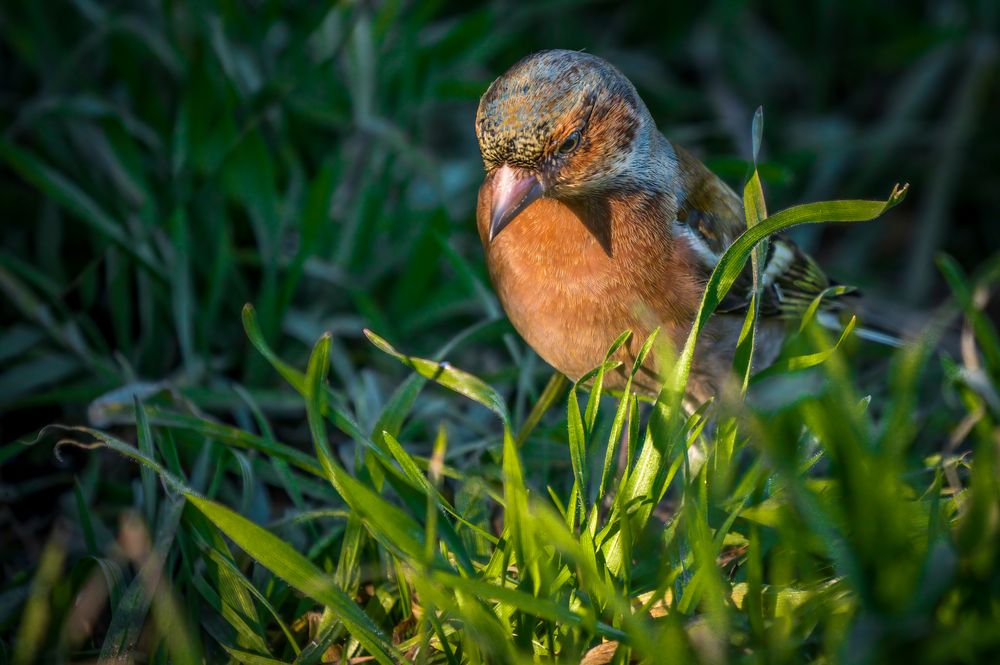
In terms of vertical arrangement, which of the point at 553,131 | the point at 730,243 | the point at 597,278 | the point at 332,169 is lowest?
the point at 730,243

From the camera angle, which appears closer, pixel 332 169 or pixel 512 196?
pixel 512 196

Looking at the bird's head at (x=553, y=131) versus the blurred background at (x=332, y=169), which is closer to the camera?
the bird's head at (x=553, y=131)

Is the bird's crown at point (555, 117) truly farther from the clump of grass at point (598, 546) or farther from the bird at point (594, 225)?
the clump of grass at point (598, 546)

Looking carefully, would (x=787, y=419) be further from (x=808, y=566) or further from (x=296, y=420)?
(x=296, y=420)

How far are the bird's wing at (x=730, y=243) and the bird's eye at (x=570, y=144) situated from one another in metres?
0.46

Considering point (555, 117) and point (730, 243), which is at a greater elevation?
point (555, 117)

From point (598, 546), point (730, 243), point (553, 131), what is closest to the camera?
point (598, 546)

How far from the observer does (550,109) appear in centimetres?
263

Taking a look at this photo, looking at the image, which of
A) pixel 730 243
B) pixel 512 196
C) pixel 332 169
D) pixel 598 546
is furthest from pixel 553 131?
pixel 332 169

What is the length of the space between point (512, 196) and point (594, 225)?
32 centimetres

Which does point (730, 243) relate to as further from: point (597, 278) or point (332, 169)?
point (332, 169)

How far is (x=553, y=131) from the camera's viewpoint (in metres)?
2.64

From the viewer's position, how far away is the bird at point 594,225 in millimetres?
2656

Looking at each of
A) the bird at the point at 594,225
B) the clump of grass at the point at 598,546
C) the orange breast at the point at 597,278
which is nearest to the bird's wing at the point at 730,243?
the bird at the point at 594,225
